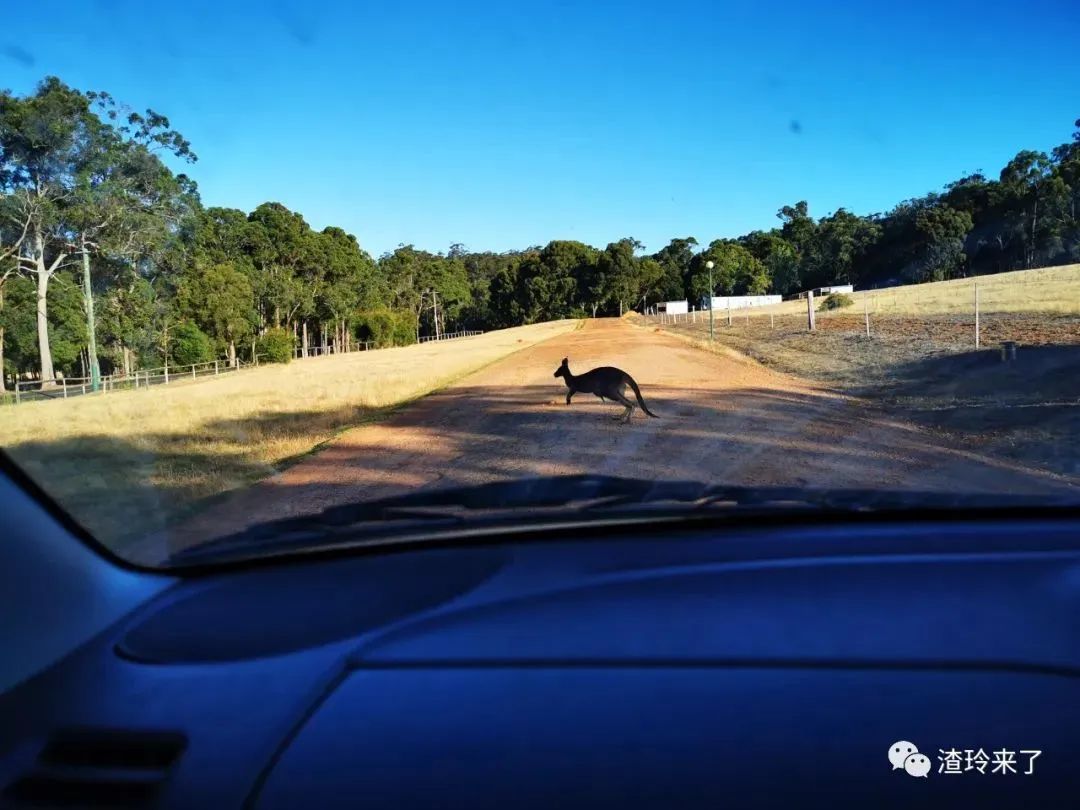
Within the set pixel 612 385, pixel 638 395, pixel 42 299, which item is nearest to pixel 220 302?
pixel 612 385

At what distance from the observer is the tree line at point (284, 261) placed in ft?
23.0

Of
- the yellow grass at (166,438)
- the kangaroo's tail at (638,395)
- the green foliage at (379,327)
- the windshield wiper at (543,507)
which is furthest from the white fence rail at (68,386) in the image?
the green foliage at (379,327)

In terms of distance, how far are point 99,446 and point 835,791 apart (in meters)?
8.00

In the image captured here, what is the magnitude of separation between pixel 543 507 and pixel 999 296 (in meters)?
38.1

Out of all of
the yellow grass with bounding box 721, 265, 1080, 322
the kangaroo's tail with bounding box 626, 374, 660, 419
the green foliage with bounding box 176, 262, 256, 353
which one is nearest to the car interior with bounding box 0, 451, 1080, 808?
the kangaroo's tail with bounding box 626, 374, 660, 419

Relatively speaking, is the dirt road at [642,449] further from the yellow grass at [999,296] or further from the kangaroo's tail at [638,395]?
the yellow grass at [999,296]

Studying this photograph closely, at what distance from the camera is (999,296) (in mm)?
35469

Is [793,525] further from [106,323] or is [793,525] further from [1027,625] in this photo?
[106,323]

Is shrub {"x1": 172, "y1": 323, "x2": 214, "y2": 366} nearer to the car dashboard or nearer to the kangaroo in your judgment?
the kangaroo

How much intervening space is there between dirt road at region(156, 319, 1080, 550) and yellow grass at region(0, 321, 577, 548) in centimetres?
49

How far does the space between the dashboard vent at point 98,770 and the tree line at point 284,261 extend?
4799 mm

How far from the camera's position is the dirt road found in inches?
308

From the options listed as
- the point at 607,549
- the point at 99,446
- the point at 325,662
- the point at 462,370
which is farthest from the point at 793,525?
the point at 462,370

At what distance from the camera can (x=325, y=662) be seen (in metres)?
1.82
